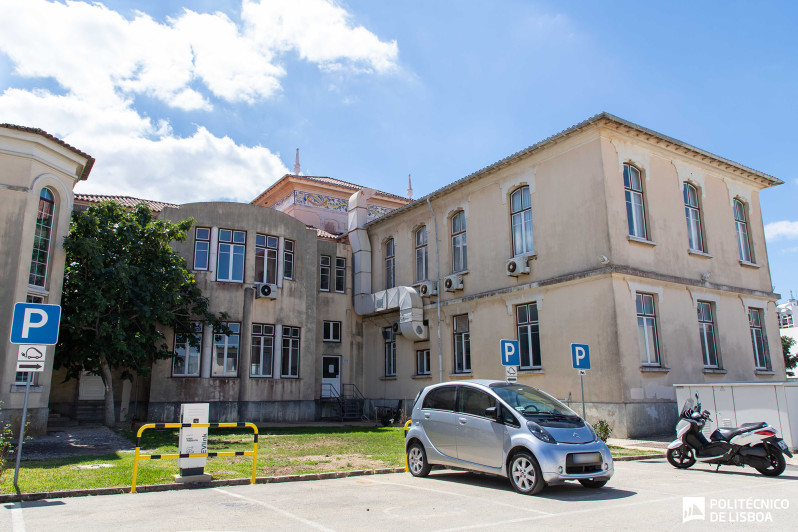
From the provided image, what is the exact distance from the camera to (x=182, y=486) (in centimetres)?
959

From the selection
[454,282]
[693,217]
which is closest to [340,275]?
[454,282]

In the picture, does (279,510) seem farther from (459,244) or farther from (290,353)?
(290,353)

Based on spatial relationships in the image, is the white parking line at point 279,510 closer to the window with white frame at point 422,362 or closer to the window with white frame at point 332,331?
the window with white frame at point 422,362

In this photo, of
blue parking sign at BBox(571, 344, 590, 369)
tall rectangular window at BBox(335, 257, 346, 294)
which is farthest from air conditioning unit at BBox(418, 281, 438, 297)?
blue parking sign at BBox(571, 344, 590, 369)

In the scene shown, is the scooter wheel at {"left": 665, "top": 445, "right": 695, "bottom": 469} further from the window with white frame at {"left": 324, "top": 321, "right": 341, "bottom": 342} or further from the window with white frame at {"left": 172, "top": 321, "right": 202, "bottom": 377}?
the window with white frame at {"left": 324, "top": 321, "right": 341, "bottom": 342}

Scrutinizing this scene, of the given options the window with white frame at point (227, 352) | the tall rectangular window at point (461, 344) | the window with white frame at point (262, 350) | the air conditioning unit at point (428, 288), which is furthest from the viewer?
the air conditioning unit at point (428, 288)

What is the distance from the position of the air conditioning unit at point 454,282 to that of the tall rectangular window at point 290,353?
7024 millimetres

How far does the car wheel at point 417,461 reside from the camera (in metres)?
10.7

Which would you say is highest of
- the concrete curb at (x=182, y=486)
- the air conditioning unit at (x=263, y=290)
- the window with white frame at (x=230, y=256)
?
the window with white frame at (x=230, y=256)

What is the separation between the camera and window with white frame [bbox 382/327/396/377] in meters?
27.2

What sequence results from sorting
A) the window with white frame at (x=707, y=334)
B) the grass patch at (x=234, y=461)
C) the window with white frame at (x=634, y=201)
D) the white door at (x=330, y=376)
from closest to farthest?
the grass patch at (x=234, y=461) < the window with white frame at (x=634, y=201) < the window with white frame at (x=707, y=334) < the white door at (x=330, y=376)

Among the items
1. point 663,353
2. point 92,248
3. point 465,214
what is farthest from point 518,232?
point 92,248

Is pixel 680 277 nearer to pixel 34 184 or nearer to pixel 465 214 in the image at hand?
pixel 465 214

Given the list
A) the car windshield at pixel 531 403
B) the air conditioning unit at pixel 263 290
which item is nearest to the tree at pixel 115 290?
the air conditioning unit at pixel 263 290
